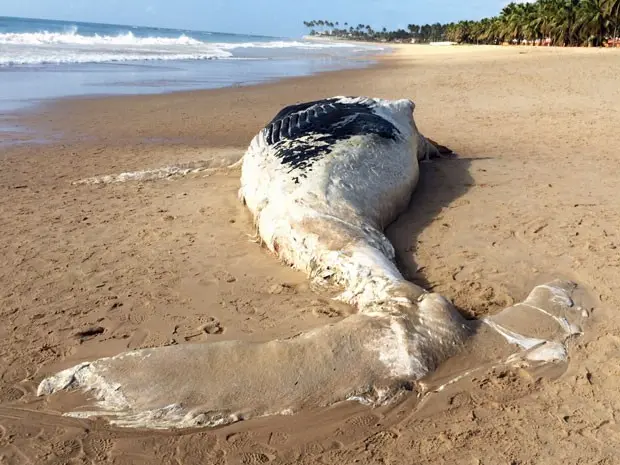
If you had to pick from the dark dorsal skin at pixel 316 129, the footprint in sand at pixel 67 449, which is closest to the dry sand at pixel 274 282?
the footprint in sand at pixel 67 449

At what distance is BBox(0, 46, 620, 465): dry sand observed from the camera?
2.64 metres

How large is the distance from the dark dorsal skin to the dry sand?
2.64 feet

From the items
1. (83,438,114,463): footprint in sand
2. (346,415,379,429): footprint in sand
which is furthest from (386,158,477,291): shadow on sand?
(83,438,114,463): footprint in sand

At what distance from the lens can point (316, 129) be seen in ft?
19.3

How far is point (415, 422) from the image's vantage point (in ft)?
9.07

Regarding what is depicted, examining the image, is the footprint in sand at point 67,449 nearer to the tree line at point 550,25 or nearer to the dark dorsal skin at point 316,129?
the dark dorsal skin at point 316,129

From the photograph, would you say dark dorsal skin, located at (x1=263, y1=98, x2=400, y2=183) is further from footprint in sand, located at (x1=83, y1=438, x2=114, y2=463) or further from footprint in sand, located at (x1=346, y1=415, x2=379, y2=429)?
footprint in sand, located at (x1=83, y1=438, x2=114, y2=463)

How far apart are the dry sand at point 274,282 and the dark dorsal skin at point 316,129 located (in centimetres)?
81

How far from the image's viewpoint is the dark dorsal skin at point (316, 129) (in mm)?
5422

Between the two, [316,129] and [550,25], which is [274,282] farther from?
[550,25]

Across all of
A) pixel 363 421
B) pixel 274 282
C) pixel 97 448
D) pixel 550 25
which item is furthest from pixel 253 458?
pixel 550 25

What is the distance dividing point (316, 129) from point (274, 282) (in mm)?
2170

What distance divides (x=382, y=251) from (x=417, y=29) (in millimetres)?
143771

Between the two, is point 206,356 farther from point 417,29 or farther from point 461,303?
point 417,29
